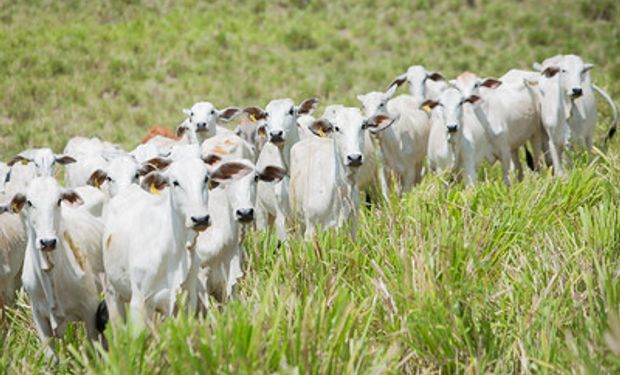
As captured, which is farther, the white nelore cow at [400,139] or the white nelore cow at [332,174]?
the white nelore cow at [400,139]

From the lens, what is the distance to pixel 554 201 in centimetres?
784

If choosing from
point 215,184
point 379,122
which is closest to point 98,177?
point 215,184

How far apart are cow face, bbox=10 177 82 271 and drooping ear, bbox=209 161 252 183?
3.82ft

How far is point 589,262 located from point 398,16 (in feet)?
68.2

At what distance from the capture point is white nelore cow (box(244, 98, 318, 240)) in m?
8.95

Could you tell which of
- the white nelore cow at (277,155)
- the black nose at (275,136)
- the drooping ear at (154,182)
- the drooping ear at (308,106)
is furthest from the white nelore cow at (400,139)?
the drooping ear at (154,182)

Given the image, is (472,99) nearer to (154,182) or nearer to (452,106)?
(452,106)

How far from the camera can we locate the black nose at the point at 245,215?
22.7 ft

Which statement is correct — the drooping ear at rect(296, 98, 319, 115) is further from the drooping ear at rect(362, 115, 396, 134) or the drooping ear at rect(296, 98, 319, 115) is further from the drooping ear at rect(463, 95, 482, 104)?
the drooping ear at rect(463, 95, 482, 104)

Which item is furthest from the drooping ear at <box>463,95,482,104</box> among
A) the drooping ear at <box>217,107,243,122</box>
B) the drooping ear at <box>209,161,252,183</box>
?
the drooping ear at <box>209,161,252,183</box>

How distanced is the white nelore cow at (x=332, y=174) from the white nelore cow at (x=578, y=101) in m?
4.57

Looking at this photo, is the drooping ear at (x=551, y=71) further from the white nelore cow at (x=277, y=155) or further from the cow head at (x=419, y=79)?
the white nelore cow at (x=277, y=155)

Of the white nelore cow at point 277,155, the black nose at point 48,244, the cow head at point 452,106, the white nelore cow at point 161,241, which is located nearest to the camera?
Result: the white nelore cow at point 161,241

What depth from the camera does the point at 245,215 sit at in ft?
22.8
